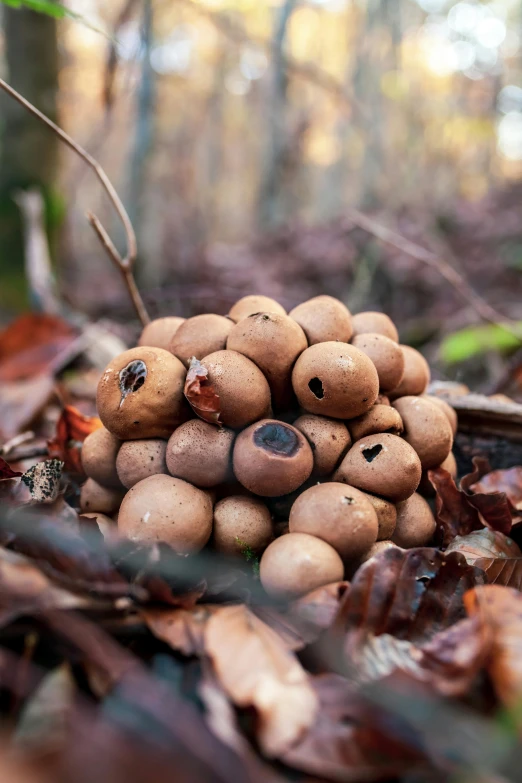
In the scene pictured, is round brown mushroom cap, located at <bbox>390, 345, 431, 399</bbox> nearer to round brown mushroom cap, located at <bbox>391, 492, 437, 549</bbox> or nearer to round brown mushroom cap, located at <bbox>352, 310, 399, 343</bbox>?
round brown mushroom cap, located at <bbox>352, 310, 399, 343</bbox>

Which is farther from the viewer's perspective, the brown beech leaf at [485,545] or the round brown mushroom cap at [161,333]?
the round brown mushroom cap at [161,333]

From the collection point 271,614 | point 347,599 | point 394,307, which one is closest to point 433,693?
point 347,599

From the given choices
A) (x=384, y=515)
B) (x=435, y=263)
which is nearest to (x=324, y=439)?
(x=384, y=515)

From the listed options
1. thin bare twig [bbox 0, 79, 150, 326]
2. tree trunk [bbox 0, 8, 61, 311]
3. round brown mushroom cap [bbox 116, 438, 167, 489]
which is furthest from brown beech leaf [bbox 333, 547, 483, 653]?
tree trunk [bbox 0, 8, 61, 311]

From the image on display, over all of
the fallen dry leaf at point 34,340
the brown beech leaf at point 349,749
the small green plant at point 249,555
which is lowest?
the fallen dry leaf at point 34,340

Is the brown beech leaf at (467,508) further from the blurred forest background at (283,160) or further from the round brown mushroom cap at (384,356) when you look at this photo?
the blurred forest background at (283,160)

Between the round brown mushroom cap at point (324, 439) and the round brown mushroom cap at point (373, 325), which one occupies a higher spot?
the round brown mushroom cap at point (373, 325)

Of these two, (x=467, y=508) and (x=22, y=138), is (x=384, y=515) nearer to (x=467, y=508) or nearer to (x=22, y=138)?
(x=467, y=508)

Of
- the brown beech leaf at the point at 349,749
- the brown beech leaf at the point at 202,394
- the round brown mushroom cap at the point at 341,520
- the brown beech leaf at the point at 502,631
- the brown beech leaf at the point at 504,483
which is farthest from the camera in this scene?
the brown beech leaf at the point at 504,483

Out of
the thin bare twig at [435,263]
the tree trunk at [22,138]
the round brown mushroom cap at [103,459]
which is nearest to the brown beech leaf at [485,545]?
the round brown mushroom cap at [103,459]
